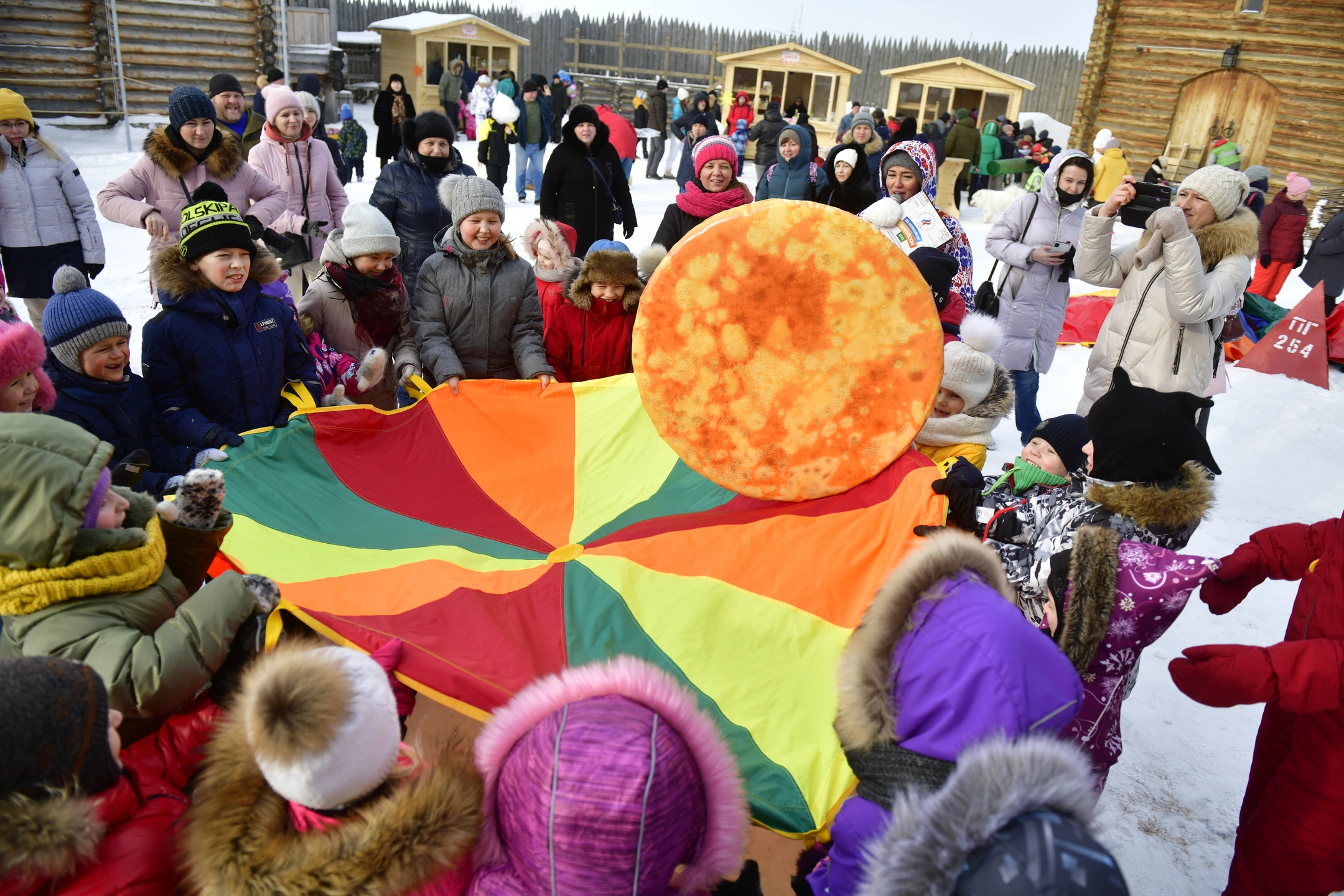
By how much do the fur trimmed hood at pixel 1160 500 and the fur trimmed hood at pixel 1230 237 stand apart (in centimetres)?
193

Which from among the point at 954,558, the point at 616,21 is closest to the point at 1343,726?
the point at 954,558

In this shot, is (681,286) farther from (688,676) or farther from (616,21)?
(616,21)

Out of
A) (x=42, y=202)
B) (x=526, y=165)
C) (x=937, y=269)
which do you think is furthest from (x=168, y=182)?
(x=526, y=165)

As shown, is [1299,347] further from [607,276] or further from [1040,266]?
[607,276]

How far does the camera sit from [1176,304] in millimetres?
3398

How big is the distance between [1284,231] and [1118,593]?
28.4 ft

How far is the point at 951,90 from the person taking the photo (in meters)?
17.3

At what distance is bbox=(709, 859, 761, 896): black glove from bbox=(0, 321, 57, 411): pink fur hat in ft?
6.75

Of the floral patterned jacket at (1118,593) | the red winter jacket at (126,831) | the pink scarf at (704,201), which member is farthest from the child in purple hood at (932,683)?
the pink scarf at (704,201)

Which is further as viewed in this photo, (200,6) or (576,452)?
(200,6)

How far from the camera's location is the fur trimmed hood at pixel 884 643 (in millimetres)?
1346

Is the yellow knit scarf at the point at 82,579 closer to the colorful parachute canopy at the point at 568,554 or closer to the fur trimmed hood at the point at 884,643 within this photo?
the colorful parachute canopy at the point at 568,554

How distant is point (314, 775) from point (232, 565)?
4.26 ft

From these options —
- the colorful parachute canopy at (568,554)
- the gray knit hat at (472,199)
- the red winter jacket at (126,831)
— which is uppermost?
the gray knit hat at (472,199)
